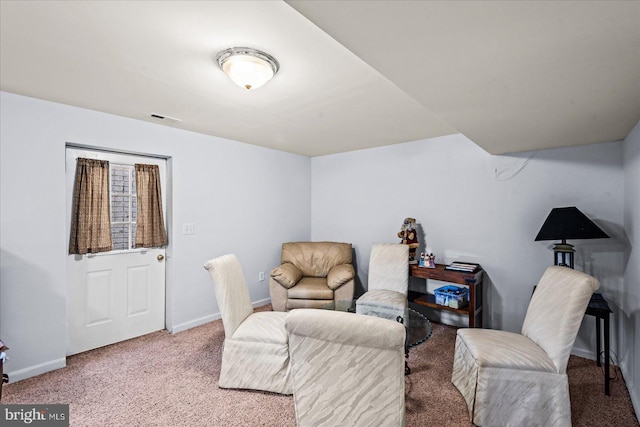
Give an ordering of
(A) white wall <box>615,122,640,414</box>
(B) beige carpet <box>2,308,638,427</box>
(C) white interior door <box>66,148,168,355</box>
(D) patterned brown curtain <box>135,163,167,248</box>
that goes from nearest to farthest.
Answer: (B) beige carpet <box>2,308,638,427</box>
(A) white wall <box>615,122,640,414</box>
(C) white interior door <box>66,148,168,355</box>
(D) patterned brown curtain <box>135,163,167,248</box>

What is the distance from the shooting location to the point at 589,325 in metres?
2.81

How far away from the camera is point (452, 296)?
3186 mm

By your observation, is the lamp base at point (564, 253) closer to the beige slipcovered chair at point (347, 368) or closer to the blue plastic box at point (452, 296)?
the blue plastic box at point (452, 296)

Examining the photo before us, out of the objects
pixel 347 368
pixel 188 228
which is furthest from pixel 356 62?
pixel 188 228

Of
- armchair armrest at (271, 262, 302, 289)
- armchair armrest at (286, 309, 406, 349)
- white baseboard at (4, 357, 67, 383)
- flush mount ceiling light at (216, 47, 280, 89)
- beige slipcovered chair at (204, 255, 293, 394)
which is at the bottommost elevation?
white baseboard at (4, 357, 67, 383)

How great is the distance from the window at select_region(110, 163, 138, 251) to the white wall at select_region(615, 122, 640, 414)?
14.4 ft

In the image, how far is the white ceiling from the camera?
3.09 feet

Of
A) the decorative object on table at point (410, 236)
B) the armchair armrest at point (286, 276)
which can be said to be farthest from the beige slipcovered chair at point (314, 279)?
the decorative object on table at point (410, 236)

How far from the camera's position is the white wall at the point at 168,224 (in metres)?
2.41

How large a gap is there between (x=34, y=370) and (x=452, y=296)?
3.86m

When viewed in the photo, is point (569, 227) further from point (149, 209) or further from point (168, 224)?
point (149, 209)

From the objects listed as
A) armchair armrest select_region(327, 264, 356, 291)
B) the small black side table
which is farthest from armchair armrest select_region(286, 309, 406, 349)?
armchair armrest select_region(327, 264, 356, 291)

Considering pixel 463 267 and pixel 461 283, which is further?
pixel 463 267

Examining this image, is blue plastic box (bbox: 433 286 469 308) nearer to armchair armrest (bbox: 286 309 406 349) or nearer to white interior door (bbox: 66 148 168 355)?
armchair armrest (bbox: 286 309 406 349)
